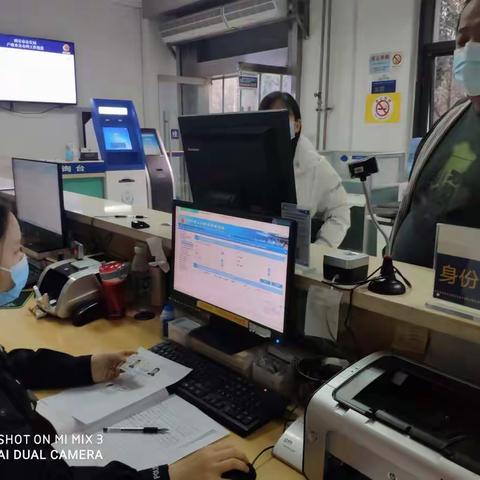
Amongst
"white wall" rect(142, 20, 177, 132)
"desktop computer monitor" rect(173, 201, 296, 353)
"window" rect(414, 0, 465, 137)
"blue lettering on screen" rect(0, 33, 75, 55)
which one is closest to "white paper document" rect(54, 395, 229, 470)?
"desktop computer monitor" rect(173, 201, 296, 353)

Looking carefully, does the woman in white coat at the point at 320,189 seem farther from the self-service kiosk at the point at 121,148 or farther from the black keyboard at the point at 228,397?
the self-service kiosk at the point at 121,148

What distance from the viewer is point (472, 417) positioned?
0.89 meters

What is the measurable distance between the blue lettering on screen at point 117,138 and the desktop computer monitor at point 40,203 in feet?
8.30

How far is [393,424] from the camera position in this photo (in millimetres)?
837

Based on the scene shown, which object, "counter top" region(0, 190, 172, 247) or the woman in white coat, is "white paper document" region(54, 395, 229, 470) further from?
the woman in white coat

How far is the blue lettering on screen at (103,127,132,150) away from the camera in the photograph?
489 centimetres

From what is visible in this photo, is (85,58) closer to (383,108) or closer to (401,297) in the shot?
(383,108)

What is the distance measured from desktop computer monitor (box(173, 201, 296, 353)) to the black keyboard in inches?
3.3

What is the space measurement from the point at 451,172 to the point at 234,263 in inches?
29.6

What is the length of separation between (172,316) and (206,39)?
5.82 m

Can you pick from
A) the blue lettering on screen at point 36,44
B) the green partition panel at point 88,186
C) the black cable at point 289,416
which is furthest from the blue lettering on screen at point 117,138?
the black cable at point 289,416

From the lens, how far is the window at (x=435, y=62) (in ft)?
14.4

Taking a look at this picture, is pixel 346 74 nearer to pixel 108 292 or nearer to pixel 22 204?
pixel 22 204

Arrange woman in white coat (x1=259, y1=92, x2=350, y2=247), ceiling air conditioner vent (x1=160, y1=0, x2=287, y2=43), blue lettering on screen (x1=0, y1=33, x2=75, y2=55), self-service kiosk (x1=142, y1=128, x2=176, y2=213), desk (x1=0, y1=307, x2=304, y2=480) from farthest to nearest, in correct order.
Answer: blue lettering on screen (x1=0, y1=33, x2=75, y2=55) < self-service kiosk (x1=142, y1=128, x2=176, y2=213) < ceiling air conditioner vent (x1=160, y1=0, x2=287, y2=43) < woman in white coat (x1=259, y1=92, x2=350, y2=247) < desk (x1=0, y1=307, x2=304, y2=480)
